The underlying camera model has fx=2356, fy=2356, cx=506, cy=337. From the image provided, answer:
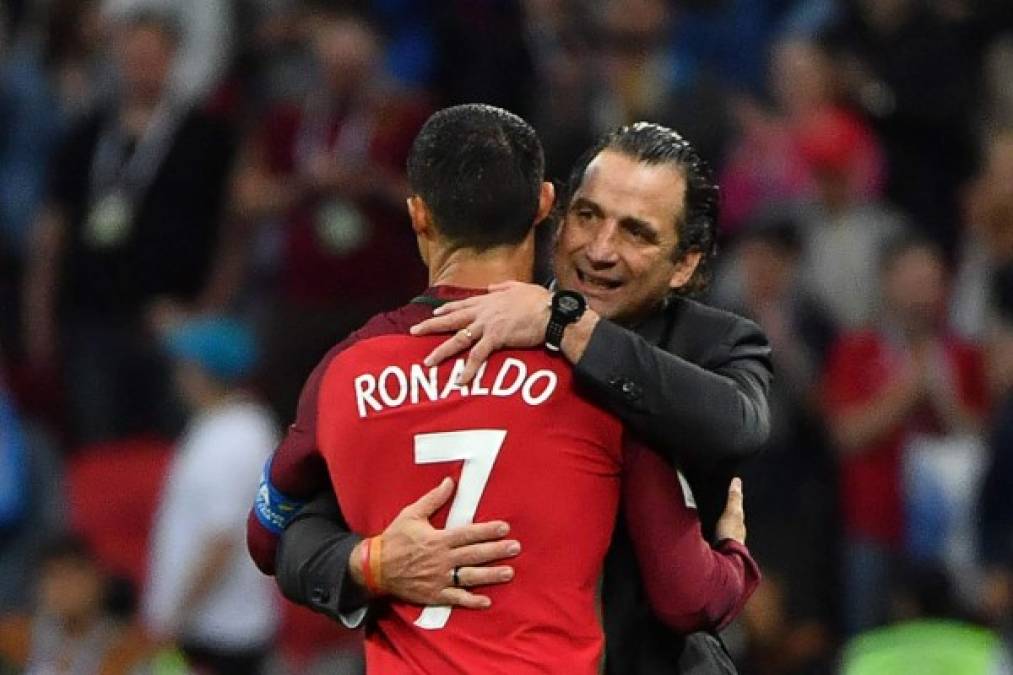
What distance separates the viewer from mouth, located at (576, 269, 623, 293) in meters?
3.77

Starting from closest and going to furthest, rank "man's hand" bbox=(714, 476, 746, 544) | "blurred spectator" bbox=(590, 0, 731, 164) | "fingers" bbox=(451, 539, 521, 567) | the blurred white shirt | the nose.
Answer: "fingers" bbox=(451, 539, 521, 567)
the nose
"man's hand" bbox=(714, 476, 746, 544)
the blurred white shirt
"blurred spectator" bbox=(590, 0, 731, 164)

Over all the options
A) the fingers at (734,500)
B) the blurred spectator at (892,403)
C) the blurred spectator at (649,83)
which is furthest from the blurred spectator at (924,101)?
the fingers at (734,500)

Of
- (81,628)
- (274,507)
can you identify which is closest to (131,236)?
(81,628)

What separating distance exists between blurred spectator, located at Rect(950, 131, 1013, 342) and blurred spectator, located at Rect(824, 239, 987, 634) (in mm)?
255

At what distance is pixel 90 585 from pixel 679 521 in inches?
159

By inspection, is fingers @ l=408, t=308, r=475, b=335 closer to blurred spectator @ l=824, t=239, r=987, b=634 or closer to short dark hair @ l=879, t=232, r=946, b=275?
blurred spectator @ l=824, t=239, r=987, b=634

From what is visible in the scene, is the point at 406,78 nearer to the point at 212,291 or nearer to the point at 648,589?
the point at 212,291

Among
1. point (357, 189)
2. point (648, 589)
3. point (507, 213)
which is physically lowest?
point (357, 189)

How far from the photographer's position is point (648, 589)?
11.9 ft

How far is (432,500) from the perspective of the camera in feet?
11.5

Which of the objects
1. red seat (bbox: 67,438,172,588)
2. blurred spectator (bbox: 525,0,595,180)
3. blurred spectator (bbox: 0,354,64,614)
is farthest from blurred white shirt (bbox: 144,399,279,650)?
blurred spectator (bbox: 525,0,595,180)

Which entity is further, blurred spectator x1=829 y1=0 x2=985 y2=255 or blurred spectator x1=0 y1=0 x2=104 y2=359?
blurred spectator x1=0 y1=0 x2=104 y2=359

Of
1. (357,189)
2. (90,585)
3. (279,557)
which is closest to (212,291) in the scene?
(357,189)

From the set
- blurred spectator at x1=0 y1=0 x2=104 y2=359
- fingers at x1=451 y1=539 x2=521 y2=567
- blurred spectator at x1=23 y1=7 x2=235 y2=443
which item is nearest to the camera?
fingers at x1=451 y1=539 x2=521 y2=567
